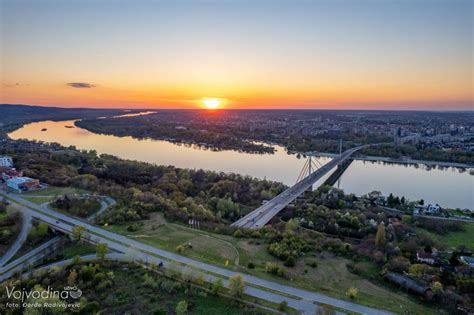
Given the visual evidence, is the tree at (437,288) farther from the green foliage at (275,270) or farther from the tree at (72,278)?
the tree at (72,278)

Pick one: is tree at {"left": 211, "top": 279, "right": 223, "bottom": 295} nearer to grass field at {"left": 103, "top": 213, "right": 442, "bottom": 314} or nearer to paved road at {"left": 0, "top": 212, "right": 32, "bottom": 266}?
grass field at {"left": 103, "top": 213, "right": 442, "bottom": 314}

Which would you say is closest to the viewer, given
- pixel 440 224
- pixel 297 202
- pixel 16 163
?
pixel 440 224

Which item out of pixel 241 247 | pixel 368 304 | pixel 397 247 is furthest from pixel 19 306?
pixel 397 247

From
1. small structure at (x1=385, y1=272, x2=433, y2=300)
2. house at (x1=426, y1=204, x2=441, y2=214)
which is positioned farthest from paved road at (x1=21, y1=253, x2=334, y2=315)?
house at (x1=426, y1=204, x2=441, y2=214)

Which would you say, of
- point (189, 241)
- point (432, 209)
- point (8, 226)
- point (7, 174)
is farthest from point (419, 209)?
point (7, 174)

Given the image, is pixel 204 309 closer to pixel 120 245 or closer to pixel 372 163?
pixel 120 245

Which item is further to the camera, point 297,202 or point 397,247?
point 297,202

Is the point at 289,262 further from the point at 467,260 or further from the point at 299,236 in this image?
the point at 467,260
